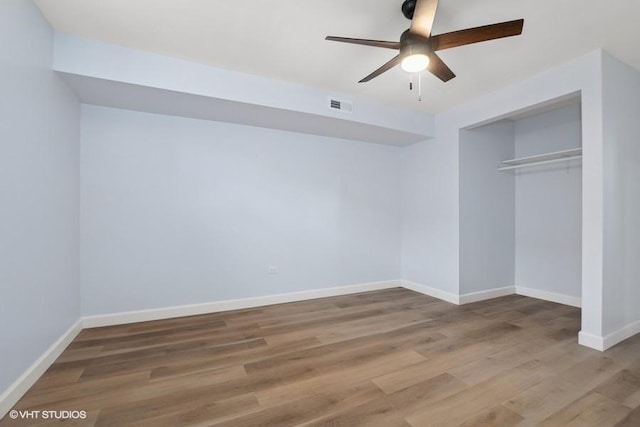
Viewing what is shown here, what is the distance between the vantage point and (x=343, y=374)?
197 cm

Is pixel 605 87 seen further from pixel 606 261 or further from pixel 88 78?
pixel 88 78

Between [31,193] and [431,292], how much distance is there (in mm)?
4423

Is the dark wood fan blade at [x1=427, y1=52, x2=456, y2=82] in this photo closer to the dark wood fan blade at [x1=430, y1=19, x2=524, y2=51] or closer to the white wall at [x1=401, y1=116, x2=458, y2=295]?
the dark wood fan blade at [x1=430, y1=19, x2=524, y2=51]

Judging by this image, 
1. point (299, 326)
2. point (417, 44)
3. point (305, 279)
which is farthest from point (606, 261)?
point (305, 279)

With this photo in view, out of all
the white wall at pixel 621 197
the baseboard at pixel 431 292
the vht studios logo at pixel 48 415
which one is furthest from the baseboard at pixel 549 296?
the vht studios logo at pixel 48 415

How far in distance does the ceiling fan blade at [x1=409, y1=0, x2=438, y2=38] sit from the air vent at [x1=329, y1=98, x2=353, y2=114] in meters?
1.49

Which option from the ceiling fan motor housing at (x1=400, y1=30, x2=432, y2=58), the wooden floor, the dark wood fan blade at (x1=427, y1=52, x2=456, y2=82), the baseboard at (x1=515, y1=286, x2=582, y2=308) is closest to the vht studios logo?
the wooden floor

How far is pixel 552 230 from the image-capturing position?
12.1 feet

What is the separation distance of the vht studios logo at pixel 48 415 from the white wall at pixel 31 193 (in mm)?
182

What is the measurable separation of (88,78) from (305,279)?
3.14 metres

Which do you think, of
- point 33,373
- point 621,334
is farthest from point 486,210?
point 33,373

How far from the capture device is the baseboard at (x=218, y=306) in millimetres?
2836

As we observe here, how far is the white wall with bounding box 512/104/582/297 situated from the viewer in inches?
137

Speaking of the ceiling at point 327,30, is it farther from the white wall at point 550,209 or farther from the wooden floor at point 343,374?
the wooden floor at point 343,374
